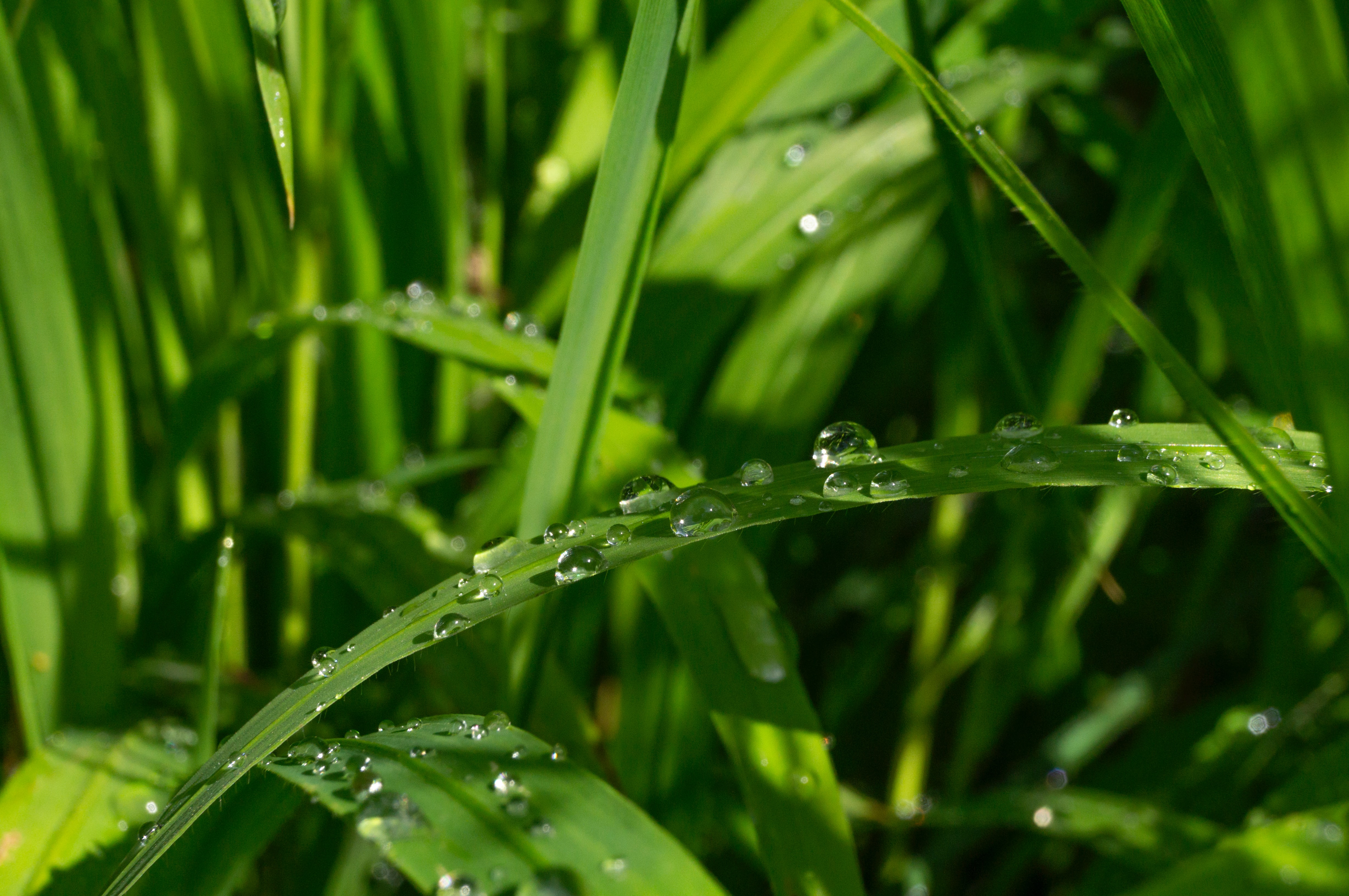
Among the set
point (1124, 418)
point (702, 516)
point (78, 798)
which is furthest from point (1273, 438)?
point (78, 798)

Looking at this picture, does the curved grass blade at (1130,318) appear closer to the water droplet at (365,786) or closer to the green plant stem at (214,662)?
the water droplet at (365,786)

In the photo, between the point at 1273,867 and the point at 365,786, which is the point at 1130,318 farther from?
the point at 365,786

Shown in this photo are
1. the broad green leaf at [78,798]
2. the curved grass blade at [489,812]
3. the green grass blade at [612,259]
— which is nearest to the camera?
the curved grass blade at [489,812]

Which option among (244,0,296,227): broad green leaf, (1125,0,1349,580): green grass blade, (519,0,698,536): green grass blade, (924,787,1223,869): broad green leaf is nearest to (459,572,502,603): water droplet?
(519,0,698,536): green grass blade

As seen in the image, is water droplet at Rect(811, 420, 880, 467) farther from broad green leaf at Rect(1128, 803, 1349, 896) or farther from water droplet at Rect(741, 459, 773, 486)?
broad green leaf at Rect(1128, 803, 1349, 896)

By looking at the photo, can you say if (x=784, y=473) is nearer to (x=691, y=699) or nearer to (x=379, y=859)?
(x=691, y=699)

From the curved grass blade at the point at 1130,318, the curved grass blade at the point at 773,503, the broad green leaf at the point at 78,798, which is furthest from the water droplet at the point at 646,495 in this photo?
the broad green leaf at the point at 78,798

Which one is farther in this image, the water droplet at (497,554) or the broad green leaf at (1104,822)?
the broad green leaf at (1104,822)
